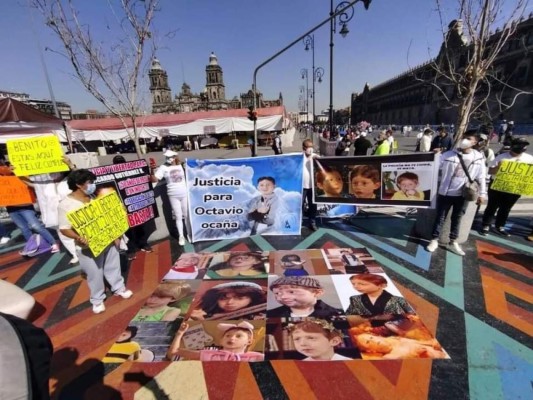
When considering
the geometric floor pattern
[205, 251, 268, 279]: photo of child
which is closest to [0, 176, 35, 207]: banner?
the geometric floor pattern

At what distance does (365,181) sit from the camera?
5102mm

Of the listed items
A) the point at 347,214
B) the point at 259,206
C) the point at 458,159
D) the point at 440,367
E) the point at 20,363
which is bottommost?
the point at 440,367

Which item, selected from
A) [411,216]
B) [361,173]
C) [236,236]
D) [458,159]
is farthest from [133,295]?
[411,216]

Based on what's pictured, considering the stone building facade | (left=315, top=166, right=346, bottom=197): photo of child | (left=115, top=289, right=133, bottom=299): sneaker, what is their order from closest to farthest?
(left=115, top=289, right=133, bottom=299): sneaker < (left=315, top=166, right=346, bottom=197): photo of child < the stone building facade

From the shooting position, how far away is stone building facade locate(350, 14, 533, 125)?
8.27 meters

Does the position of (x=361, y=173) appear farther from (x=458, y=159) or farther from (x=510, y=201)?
(x=510, y=201)

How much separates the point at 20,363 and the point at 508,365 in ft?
11.9

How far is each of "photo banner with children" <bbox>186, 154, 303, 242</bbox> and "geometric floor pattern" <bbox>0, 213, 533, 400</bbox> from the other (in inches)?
24.0

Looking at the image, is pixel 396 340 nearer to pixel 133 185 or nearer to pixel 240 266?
pixel 240 266

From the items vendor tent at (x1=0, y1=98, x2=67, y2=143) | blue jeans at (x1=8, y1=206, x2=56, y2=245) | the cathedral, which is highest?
the cathedral

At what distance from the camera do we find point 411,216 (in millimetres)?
6254

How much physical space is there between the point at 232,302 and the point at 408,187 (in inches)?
146

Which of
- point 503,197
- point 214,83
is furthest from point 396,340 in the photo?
point 214,83

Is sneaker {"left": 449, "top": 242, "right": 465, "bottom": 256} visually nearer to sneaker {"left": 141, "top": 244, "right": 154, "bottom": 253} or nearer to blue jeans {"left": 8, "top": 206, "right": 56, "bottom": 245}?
sneaker {"left": 141, "top": 244, "right": 154, "bottom": 253}
